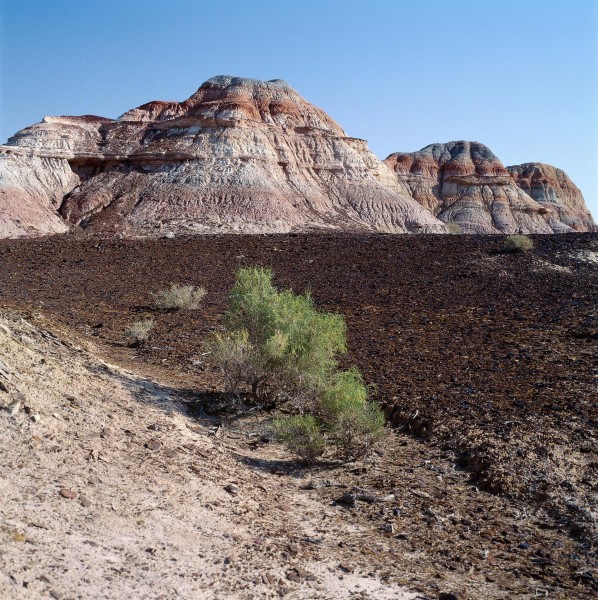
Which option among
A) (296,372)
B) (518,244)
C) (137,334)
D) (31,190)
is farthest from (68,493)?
(31,190)

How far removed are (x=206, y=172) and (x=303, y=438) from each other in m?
41.0

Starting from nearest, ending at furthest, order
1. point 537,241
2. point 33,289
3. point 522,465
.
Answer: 1. point 522,465
2. point 33,289
3. point 537,241

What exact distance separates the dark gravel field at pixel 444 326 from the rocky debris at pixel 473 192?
58.8m

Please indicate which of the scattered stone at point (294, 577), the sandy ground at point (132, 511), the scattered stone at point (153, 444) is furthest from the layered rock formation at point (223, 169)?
the scattered stone at point (294, 577)

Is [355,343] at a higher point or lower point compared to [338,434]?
higher

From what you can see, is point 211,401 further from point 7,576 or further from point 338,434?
point 7,576

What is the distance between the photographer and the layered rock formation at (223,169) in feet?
141

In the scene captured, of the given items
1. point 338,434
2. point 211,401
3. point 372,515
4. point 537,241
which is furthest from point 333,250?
point 372,515

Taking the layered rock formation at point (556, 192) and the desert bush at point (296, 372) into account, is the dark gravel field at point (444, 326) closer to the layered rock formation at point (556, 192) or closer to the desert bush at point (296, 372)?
the desert bush at point (296, 372)

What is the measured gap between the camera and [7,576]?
3936 millimetres

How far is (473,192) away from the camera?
282 feet

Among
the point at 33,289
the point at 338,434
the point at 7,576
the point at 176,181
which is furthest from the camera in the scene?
the point at 176,181

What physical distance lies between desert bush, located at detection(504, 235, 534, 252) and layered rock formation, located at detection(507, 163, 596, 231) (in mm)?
87091

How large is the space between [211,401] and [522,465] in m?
4.35
